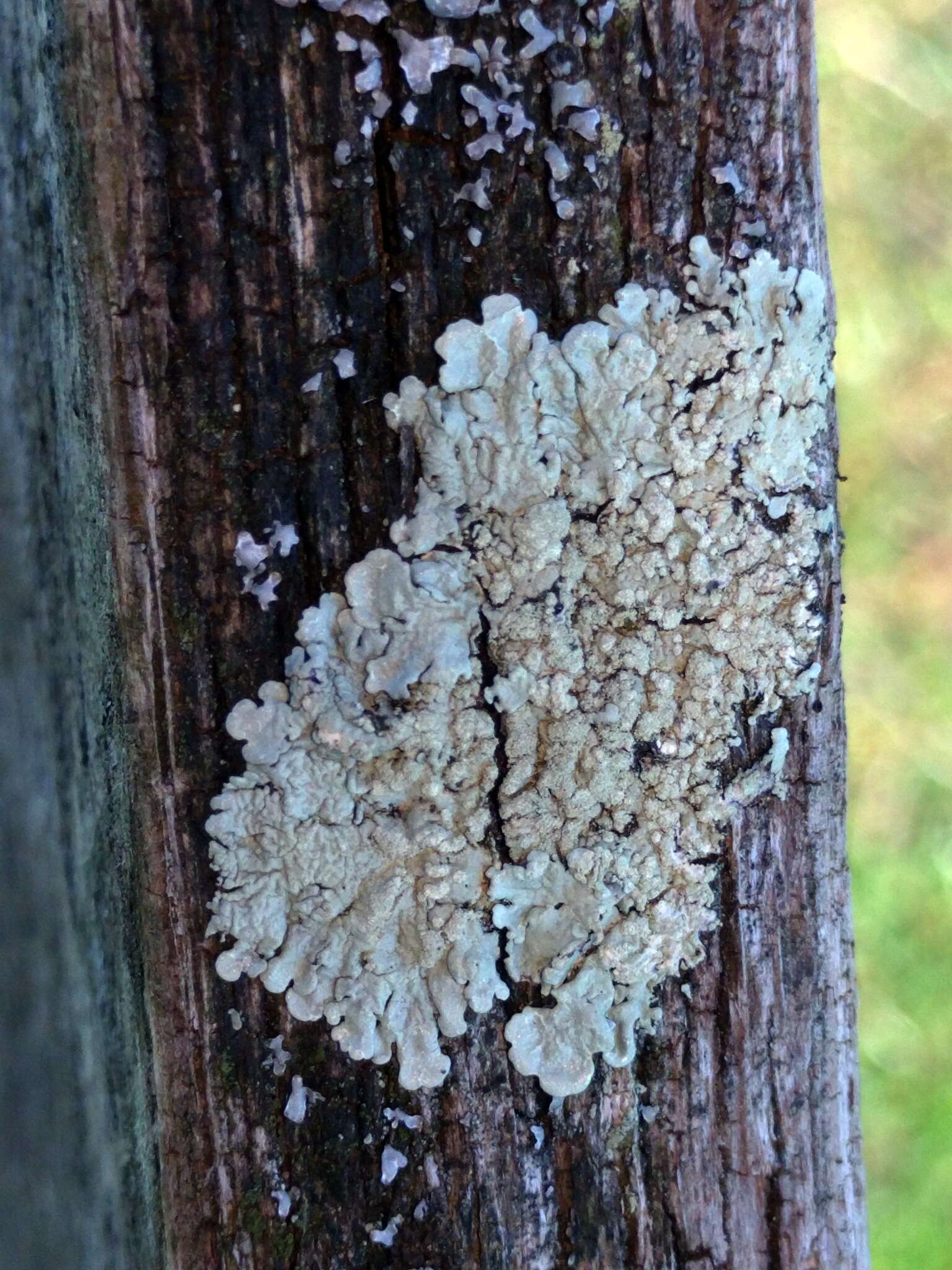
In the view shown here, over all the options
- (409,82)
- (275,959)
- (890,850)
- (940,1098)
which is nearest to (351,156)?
(409,82)

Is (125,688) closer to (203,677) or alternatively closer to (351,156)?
(203,677)

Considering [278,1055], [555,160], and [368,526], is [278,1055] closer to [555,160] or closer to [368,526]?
[368,526]

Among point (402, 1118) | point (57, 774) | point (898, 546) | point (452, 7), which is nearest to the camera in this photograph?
point (452, 7)

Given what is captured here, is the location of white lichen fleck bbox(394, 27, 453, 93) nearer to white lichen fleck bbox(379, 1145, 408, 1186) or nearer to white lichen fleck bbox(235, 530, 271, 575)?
white lichen fleck bbox(235, 530, 271, 575)

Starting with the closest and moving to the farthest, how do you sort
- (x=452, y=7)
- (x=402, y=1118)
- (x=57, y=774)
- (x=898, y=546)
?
(x=452, y=7)
(x=402, y=1118)
(x=57, y=774)
(x=898, y=546)

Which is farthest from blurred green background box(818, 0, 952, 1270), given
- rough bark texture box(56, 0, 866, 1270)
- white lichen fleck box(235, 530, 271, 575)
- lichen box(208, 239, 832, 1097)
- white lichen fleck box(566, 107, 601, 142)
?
white lichen fleck box(235, 530, 271, 575)

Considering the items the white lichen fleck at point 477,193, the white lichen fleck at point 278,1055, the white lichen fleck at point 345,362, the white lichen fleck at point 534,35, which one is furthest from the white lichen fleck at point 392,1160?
the white lichen fleck at point 534,35

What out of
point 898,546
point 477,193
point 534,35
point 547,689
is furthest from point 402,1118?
point 898,546
